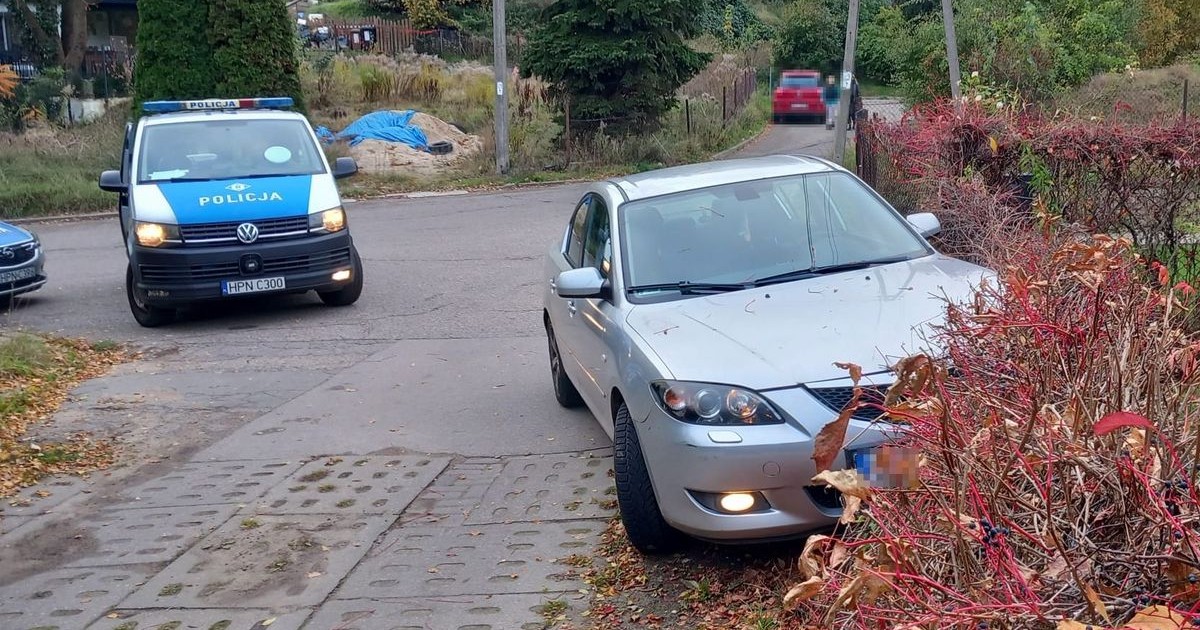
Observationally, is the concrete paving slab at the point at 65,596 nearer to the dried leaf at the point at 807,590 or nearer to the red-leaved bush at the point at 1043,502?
the red-leaved bush at the point at 1043,502

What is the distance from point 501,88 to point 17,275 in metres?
13.1

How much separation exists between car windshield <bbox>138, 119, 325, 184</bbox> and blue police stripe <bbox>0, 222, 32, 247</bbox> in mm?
1866

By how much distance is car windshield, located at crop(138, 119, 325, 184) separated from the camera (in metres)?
11.9

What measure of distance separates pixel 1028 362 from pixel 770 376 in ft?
4.77

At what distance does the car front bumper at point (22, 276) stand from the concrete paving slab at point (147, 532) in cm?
671

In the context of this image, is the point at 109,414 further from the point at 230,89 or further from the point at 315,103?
the point at 315,103

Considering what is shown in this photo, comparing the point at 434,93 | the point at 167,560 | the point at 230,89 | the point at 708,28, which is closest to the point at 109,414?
the point at 167,560

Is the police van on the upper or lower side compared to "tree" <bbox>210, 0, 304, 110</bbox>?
lower

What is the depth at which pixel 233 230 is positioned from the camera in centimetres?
1139

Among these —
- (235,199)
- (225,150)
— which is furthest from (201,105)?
(235,199)

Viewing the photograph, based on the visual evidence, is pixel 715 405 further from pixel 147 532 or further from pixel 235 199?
pixel 235 199

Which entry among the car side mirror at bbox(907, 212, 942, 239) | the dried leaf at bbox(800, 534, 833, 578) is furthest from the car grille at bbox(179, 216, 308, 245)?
the dried leaf at bbox(800, 534, 833, 578)

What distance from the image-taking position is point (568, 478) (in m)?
6.69

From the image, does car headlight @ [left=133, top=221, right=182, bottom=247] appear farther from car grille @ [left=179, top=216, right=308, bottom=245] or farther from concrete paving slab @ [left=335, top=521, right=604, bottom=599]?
concrete paving slab @ [left=335, top=521, right=604, bottom=599]
